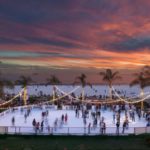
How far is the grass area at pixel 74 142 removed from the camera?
25.6 meters

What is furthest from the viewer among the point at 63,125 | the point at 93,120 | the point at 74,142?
the point at 93,120

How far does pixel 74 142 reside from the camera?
28.2 m

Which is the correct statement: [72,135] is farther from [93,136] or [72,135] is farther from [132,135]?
[132,135]

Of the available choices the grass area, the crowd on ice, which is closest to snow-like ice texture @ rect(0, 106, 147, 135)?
the crowd on ice

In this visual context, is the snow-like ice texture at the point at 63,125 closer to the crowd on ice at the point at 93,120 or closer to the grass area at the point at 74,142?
the crowd on ice at the point at 93,120

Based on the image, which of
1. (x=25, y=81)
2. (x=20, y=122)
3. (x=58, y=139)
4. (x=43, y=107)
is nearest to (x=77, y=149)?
(x=58, y=139)

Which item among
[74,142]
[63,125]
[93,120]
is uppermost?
[93,120]

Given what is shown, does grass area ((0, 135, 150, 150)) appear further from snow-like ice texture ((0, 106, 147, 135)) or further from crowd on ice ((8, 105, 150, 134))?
crowd on ice ((8, 105, 150, 134))

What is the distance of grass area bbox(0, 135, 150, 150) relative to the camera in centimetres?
2561

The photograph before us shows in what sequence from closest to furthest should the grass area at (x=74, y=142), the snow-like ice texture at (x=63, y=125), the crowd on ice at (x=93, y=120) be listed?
1. the grass area at (x=74, y=142)
2. the snow-like ice texture at (x=63, y=125)
3. the crowd on ice at (x=93, y=120)

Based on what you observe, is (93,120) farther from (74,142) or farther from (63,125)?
(74,142)

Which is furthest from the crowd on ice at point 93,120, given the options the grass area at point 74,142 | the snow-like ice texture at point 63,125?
the grass area at point 74,142

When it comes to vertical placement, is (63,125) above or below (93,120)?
below

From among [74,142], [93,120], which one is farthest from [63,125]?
[74,142]
